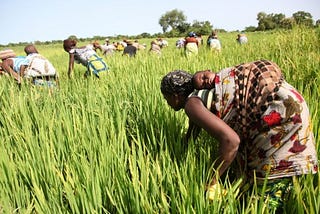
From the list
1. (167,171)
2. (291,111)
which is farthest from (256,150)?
(167,171)

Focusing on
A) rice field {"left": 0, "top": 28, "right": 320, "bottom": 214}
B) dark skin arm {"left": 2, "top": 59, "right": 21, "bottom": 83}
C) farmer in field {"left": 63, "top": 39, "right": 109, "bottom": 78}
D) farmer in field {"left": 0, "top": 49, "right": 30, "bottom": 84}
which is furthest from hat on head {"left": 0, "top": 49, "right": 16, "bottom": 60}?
rice field {"left": 0, "top": 28, "right": 320, "bottom": 214}

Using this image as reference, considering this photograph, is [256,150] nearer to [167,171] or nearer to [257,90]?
[257,90]

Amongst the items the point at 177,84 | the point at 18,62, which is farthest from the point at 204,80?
the point at 18,62

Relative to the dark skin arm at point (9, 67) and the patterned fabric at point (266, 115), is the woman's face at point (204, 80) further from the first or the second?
the dark skin arm at point (9, 67)

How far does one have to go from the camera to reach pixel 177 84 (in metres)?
1.48

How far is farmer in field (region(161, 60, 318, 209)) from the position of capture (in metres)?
1.26

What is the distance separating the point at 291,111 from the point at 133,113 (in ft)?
4.17

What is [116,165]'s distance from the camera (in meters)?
1.42

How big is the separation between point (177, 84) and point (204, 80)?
5.5 inches

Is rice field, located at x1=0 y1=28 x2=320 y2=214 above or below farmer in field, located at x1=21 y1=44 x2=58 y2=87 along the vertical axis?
below

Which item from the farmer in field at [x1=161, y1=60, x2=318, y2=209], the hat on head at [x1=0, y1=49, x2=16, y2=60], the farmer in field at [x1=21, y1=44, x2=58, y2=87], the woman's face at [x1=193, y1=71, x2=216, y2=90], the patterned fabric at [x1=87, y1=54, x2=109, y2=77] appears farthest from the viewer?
the patterned fabric at [x1=87, y1=54, x2=109, y2=77]

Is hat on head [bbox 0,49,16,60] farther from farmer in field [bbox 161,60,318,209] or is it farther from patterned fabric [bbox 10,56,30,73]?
farmer in field [bbox 161,60,318,209]

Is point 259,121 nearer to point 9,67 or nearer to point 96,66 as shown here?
point 96,66

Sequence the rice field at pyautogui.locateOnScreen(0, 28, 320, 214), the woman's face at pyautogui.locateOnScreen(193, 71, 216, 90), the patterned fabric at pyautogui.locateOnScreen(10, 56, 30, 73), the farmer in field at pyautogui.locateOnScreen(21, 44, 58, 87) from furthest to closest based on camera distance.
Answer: the patterned fabric at pyautogui.locateOnScreen(10, 56, 30, 73), the farmer in field at pyautogui.locateOnScreen(21, 44, 58, 87), the woman's face at pyautogui.locateOnScreen(193, 71, 216, 90), the rice field at pyautogui.locateOnScreen(0, 28, 320, 214)
